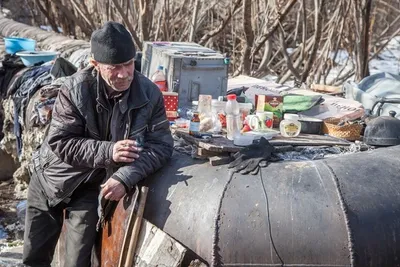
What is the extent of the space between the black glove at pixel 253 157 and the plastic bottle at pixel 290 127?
448 mm

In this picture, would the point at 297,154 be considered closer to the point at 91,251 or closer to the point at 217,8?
the point at 91,251

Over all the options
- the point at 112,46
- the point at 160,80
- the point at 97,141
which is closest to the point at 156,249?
the point at 97,141

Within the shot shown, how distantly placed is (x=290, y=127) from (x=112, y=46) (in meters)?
1.29

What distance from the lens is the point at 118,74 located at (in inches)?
149

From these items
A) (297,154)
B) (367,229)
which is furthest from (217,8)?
(367,229)

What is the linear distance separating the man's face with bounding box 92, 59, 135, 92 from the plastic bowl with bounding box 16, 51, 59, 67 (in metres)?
3.73

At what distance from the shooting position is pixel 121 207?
3.95 metres

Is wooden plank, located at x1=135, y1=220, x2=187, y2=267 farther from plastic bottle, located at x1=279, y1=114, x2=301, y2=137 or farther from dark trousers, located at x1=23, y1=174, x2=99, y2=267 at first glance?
plastic bottle, located at x1=279, y1=114, x2=301, y2=137

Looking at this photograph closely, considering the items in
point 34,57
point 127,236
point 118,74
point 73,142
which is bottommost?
point 127,236

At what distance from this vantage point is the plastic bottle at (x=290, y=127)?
14.5 feet

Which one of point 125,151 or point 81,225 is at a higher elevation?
point 125,151

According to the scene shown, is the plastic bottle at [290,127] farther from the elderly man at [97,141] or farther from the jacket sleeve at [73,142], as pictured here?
the jacket sleeve at [73,142]

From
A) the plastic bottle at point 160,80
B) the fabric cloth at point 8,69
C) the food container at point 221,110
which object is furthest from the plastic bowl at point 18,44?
the food container at point 221,110

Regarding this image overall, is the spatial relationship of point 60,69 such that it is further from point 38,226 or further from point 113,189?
point 113,189
